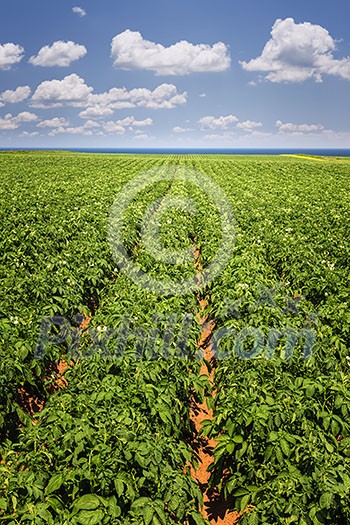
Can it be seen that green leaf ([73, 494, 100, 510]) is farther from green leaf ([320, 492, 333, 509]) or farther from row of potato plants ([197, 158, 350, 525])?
green leaf ([320, 492, 333, 509])

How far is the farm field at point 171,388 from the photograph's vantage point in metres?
3.12

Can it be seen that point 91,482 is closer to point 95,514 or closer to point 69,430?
point 95,514

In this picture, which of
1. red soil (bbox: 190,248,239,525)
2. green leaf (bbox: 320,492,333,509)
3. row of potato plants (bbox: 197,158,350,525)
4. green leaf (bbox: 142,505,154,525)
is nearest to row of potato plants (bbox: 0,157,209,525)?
green leaf (bbox: 142,505,154,525)

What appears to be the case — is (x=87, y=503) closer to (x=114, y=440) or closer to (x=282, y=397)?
(x=114, y=440)

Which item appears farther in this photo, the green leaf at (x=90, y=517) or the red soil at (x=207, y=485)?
the red soil at (x=207, y=485)

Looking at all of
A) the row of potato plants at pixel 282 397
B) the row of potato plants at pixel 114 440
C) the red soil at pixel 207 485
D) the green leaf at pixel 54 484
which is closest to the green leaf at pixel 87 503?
the row of potato plants at pixel 114 440

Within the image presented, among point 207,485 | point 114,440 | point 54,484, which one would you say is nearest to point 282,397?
point 207,485

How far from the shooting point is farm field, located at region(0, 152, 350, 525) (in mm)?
3115

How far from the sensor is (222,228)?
500 inches

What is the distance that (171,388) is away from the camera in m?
4.36

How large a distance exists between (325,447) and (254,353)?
1.79m

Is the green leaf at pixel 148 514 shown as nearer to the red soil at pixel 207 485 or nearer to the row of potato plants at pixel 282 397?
the row of potato plants at pixel 282 397

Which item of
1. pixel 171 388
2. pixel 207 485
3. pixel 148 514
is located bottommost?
pixel 207 485

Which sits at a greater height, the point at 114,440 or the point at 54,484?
the point at 114,440
